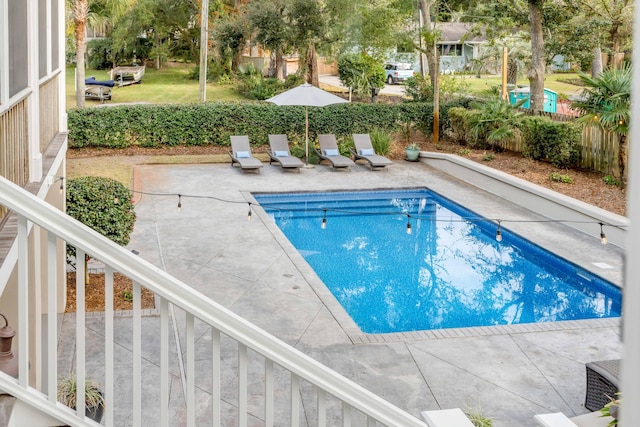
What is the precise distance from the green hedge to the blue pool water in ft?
17.2

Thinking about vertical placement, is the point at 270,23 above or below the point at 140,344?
above

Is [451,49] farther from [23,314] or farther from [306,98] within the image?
[23,314]

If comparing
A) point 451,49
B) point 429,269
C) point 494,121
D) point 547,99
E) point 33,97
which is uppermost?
point 451,49

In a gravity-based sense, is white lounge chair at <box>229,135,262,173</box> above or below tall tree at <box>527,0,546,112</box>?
below

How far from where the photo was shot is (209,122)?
875 inches

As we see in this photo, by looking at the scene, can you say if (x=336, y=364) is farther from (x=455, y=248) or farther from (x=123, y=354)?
(x=455, y=248)

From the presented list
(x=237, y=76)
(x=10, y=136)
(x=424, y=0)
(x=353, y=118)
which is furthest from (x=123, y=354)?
(x=237, y=76)

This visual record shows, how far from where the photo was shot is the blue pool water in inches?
447

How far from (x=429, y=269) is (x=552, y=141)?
7107mm

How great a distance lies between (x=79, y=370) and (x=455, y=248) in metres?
12.6

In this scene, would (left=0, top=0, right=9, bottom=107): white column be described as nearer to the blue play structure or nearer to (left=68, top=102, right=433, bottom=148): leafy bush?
(left=68, top=102, right=433, bottom=148): leafy bush

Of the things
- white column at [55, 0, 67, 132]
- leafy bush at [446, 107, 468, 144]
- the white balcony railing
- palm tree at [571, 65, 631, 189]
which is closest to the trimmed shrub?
white column at [55, 0, 67, 132]

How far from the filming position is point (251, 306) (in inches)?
398

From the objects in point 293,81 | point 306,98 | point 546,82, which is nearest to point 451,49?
point 546,82
